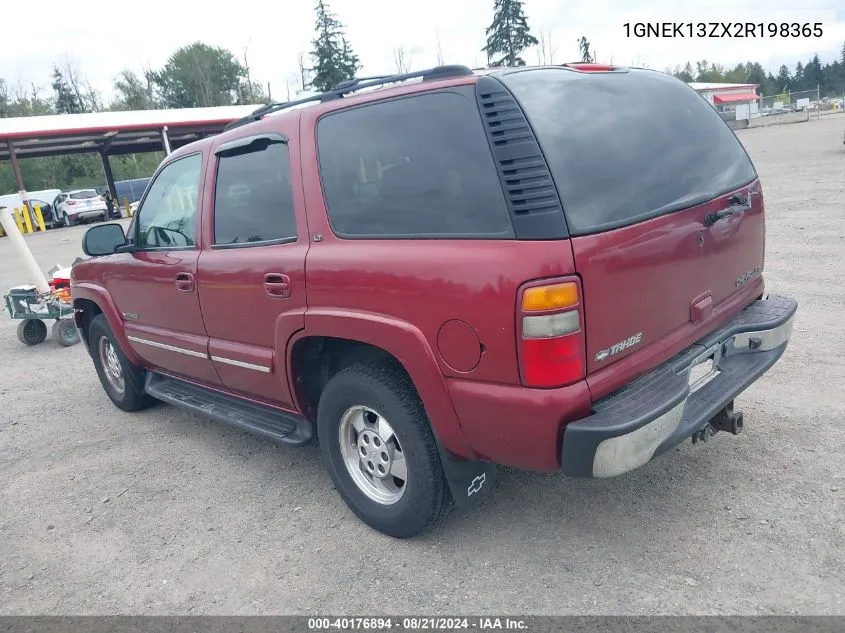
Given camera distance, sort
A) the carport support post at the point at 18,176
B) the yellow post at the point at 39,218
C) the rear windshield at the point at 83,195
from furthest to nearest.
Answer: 1. the rear windshield at the point at 83,195
2. the yellow post at the point at 39,218
3. the carport support post at the point at 18,176

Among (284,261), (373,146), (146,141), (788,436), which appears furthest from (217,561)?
(146,141)

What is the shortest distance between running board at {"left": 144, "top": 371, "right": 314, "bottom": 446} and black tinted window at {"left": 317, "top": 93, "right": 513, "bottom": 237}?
46.9 inches

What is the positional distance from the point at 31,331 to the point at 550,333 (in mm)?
7810

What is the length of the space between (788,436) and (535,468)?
6.32 feet

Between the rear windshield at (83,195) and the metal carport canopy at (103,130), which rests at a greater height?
the metal carport canopy at (103,130)

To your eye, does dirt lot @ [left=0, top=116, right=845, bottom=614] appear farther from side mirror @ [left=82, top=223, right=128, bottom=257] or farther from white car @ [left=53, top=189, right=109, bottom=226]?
white car @ [left=53, top=189, right=109, bottom=226]

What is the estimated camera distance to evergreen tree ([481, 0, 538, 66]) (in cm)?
5541

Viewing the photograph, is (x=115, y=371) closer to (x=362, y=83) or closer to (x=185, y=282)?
(x=185, y=282)

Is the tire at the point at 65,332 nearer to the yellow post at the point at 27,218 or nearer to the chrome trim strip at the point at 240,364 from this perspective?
the chrome trim strip at the point at 240,364

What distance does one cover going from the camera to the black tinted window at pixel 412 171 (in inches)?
97.9

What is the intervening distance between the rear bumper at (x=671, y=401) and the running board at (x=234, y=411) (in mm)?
1634

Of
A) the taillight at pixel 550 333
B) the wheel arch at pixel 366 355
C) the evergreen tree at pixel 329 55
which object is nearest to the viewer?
the taillight at pixel 550 333

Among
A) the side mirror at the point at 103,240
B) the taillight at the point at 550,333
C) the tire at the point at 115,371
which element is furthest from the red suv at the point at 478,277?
the tire at the point at 115,371

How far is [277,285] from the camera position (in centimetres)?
321
